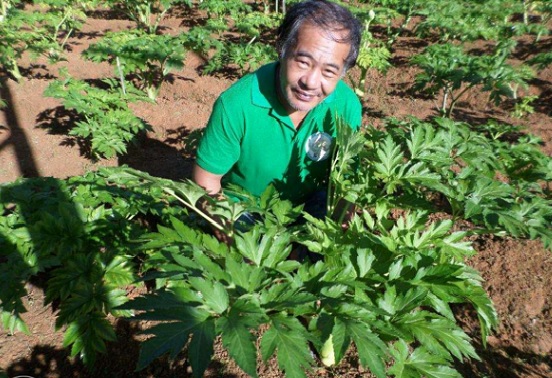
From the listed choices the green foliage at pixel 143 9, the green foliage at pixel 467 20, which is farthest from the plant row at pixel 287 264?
the green foliage at pixel 143 9

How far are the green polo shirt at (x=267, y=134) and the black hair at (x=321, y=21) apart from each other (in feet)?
1.04

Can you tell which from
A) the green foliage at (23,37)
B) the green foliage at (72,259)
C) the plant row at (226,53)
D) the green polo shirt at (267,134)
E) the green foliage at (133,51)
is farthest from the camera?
the green foliage at (23,37)

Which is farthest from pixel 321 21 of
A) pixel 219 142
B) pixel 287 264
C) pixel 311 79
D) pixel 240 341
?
pixel 240 341

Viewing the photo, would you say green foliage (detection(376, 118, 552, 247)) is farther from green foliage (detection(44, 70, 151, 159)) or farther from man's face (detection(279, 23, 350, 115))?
green foliage (detection(44, 70, 151, 159))

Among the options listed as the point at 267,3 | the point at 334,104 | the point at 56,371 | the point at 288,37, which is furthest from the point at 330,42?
the point at 267,3

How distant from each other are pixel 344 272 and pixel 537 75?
25.5 ft

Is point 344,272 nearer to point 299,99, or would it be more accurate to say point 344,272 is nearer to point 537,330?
point 299,99

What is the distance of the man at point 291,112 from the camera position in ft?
5.81

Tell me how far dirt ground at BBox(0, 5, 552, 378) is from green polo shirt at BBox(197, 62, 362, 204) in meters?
1.18

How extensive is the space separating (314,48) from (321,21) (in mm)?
127

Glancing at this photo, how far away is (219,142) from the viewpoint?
2176 millimetres

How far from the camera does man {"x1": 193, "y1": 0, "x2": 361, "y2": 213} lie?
69.7 inches

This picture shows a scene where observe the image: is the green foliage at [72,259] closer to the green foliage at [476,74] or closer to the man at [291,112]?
the man at [291,112]

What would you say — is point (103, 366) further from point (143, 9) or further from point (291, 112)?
point (143, 9)
